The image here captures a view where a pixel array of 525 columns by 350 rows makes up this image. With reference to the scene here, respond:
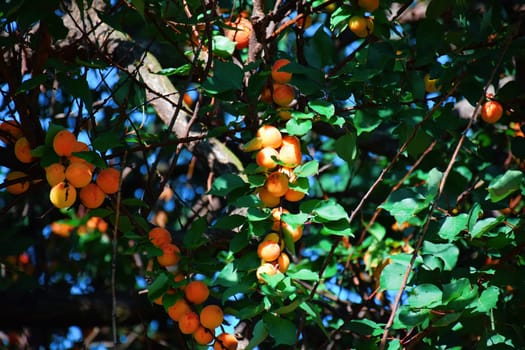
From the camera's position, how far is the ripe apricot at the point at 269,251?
1397 millimetres

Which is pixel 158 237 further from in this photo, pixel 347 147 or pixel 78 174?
pixel 347 147

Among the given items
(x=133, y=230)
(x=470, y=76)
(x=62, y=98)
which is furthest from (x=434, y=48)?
(x=62, y=98)

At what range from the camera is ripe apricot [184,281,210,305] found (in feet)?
4.99

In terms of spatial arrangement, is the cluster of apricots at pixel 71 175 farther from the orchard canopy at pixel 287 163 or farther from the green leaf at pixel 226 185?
the green leaf at pixel 226 185

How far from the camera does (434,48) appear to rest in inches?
61.4

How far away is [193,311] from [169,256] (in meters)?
0.13

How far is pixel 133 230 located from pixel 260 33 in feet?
1.73

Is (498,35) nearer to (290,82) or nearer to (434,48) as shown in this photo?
(434,48)

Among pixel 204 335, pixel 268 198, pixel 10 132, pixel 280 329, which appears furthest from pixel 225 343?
pixel 10 132

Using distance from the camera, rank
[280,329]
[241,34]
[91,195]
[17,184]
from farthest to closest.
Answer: [241,34] → [17,184] → [91,195] → [280,329]

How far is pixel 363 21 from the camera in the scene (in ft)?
5.09

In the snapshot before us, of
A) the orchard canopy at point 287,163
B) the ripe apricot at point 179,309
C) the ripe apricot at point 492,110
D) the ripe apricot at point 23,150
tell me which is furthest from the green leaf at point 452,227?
the ripe apricot at point 23,150

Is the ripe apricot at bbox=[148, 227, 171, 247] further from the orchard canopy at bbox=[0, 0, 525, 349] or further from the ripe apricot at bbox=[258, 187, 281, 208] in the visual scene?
the ripe apricot at bbox=[258, 187, 281, 208]

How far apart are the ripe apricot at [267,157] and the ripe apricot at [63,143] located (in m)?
0.36
